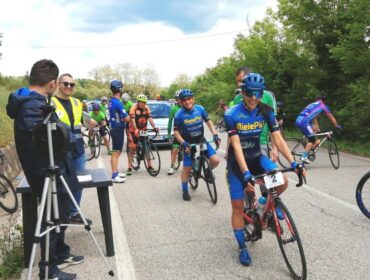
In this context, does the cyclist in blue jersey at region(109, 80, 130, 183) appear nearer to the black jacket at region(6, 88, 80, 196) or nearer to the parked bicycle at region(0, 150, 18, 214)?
the parked bicycle at region(0, 150, 18, 214)

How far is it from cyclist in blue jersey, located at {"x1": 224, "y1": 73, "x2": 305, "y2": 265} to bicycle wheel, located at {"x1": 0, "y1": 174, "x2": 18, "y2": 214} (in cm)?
440

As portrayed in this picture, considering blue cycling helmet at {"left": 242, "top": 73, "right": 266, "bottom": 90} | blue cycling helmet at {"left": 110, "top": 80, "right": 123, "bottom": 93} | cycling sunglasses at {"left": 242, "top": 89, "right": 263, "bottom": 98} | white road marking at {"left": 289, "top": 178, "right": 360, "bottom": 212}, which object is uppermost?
blue cycling helmet at {"left": 110, "top": 80, "right": 123, "bottom": 93}

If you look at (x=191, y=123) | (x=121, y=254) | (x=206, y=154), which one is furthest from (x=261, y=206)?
(x=191, y=123)

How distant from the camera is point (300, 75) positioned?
57.7 feet

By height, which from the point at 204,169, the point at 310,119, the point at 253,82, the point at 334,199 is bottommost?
the point at 334,199

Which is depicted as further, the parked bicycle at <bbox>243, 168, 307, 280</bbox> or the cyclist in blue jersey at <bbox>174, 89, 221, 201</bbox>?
the cyclist in blue jersey at <bbox>174, 89, 221, 201</bbox>

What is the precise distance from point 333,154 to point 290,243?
7.09m

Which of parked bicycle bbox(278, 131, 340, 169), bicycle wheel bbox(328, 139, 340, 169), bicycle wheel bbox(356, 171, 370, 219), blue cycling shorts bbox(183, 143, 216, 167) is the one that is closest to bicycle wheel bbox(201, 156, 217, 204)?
blue cycling shorts bbox(183, 143, 216, 167)

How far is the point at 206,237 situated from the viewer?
529cm

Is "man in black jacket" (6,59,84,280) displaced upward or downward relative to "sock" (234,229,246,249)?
upward

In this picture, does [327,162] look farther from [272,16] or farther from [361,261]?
[272,16]

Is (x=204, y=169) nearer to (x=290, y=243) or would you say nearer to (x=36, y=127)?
(x=290, y=243)

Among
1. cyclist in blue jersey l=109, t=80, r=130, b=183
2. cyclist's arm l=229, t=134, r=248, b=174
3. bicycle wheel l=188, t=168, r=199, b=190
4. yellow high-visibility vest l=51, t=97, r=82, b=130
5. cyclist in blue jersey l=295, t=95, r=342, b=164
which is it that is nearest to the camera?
cyclist's arm l=229, t=134, r=248, b=174

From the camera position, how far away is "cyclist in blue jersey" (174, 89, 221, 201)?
7.09m
